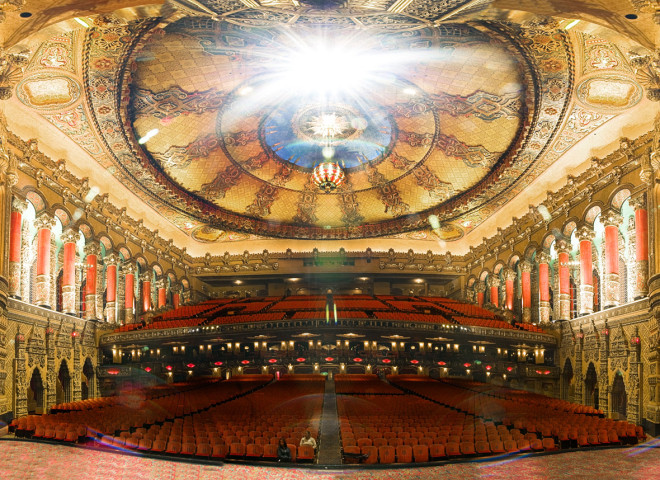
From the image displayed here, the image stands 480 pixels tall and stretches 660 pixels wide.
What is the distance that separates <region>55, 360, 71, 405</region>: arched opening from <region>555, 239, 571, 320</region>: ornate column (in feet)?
65.1

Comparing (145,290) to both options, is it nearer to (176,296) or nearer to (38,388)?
(176,296)

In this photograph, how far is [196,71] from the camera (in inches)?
819

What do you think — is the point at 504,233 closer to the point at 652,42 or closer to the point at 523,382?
the point at 523,382

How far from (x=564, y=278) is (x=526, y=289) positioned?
3.43 metres

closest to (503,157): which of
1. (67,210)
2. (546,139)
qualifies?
(546,139)

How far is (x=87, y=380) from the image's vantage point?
24.9 m

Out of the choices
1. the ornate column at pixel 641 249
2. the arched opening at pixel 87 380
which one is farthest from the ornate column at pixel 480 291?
the arched opening at pixel 87 380

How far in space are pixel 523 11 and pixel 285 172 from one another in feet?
60.0

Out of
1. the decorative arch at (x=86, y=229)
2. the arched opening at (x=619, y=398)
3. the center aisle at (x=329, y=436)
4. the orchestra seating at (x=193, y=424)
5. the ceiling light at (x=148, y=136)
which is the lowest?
the arched opening at (x=619, y=398)

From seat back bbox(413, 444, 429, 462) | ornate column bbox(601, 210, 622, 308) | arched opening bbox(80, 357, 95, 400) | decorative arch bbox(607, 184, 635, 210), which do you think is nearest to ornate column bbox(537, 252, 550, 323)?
ornate column bbox(601, 210, 622, 308)

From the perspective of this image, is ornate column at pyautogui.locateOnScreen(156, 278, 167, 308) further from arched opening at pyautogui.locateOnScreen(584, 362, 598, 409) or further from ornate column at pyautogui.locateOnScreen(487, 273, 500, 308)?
arched opening at pyautogui.locateOnScreen(584, 362, 598, 409)

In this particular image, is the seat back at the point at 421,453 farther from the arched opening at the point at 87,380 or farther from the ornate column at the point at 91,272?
the ornate column at the point at 91,272

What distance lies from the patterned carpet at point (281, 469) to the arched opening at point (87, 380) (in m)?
13.9

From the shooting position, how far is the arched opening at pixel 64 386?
22578 millimetres
